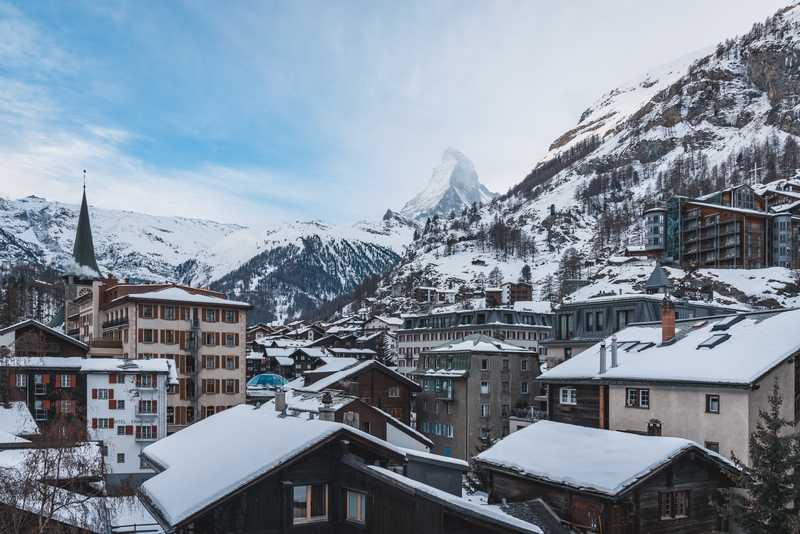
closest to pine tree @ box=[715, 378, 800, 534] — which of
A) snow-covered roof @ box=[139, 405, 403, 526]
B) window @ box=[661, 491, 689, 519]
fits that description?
window @ box=[661, 491, 689, 519]

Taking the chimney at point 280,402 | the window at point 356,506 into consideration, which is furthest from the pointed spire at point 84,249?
the window at point 356,506

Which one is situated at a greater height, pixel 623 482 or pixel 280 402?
pixel 280 402

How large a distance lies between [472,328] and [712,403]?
7809cm

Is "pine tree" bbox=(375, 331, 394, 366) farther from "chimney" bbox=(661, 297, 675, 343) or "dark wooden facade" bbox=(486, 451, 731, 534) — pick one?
"dark wooden facade" bbox=(486, 451, 731, 534)

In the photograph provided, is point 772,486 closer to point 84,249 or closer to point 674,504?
point 674,504

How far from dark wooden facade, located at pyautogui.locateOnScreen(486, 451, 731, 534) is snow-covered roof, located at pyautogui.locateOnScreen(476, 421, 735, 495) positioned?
0.32 metres

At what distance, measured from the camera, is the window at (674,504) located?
26.0 m

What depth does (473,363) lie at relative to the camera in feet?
200

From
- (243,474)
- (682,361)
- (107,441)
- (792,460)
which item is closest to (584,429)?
(682,361)

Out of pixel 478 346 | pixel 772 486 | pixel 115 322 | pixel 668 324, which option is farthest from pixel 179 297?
pixel 772 486

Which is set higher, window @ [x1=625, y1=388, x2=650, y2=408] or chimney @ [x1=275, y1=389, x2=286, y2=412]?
chimney @ [x1=275, y1=389, x2=286, y2=412]

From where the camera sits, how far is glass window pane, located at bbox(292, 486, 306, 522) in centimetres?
1808

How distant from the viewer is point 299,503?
1812 cm

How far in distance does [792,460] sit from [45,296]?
20210 centimetres
